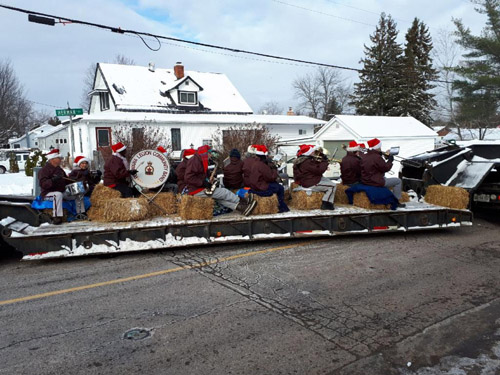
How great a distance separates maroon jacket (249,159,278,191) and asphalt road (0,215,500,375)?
1.32 meters

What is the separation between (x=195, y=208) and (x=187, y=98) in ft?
83.3

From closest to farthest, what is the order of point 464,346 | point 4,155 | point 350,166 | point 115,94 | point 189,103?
point 464,346 < point 350,166 < point 115,94 < point 189,103 < point 4,155

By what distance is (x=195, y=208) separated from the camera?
7.26 meters

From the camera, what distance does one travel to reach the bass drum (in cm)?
807

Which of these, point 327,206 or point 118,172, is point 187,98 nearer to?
point 118,172

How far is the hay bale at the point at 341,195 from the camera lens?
909 cm

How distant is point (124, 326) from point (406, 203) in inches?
272

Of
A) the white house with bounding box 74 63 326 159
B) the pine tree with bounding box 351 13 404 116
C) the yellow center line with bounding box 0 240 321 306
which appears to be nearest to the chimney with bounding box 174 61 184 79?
the white house with bounding box 74 63 326 159

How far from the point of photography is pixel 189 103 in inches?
1228

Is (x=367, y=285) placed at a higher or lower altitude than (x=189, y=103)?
lower

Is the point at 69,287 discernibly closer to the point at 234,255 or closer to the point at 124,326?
the point at 124,326

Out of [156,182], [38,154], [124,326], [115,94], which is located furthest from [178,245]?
[115,94]

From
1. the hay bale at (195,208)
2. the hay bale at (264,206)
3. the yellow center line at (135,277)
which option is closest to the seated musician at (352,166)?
the hay bale at (264,206)

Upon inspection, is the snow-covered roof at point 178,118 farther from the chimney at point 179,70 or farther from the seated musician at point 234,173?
the seated musician at point 234,173
